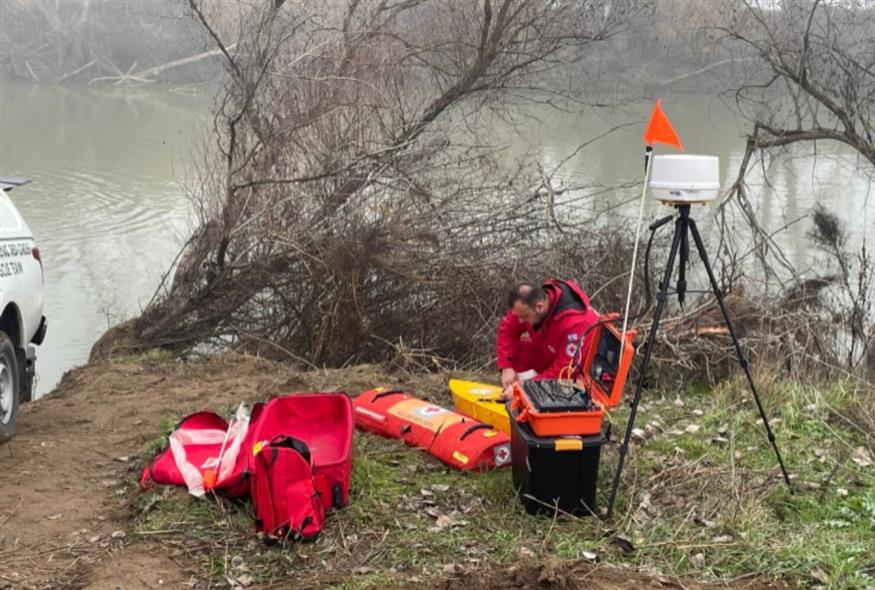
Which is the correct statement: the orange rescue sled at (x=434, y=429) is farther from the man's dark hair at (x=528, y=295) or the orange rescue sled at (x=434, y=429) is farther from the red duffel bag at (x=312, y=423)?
the man's dark hair at (x=528, y=295)

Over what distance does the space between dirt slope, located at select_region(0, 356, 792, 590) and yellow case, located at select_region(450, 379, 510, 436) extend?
52 centimetres

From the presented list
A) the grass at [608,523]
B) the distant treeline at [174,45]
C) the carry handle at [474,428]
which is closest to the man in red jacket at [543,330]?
the carry handle at [474,428]

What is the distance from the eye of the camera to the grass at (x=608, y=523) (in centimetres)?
390

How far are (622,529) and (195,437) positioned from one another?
2283mm

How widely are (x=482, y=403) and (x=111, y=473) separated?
2195mm

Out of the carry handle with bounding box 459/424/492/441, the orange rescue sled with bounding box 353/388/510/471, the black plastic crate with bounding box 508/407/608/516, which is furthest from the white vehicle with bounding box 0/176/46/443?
the black plastic crate with bounding box 508/407/608/516

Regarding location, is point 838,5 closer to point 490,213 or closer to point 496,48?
point 496,48

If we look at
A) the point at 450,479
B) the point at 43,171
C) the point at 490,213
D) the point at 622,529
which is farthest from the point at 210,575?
the point at 43,171

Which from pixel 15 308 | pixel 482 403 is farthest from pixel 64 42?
pixel 482 403

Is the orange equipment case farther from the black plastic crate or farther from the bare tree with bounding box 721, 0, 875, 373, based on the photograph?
the bare tree with bounding box 721, 0, 875, 373

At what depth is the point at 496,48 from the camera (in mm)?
11719

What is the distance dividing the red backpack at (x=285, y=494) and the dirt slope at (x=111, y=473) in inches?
15.8

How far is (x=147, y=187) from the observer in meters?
18.6

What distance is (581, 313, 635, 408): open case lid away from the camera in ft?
15.6
